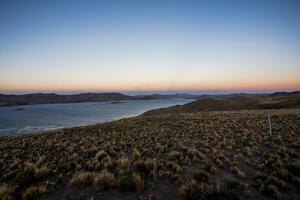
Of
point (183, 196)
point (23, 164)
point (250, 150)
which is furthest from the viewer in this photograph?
point (250, 150)

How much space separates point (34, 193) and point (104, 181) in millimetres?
1951

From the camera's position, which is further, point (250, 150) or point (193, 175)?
point (250, 150)

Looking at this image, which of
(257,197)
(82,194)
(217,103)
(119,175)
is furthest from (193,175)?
(217,103)

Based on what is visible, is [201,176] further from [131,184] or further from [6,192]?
[6,192]

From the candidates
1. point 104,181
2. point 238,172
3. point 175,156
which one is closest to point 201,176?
point 238,172

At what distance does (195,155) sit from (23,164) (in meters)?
7.80

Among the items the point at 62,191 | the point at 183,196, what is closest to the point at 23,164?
the point at 62,191

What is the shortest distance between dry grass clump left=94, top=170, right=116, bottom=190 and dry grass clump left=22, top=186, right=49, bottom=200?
144 cm

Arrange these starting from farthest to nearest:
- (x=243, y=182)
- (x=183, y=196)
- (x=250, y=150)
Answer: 1. (x=250, y=150)
2. (x=243, y=182)
3. (x=183, y=196)

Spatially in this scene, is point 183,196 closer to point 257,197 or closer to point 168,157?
point 257,197

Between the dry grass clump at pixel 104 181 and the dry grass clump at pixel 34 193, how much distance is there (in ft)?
4.72

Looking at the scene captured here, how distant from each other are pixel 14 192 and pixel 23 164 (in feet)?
10.2

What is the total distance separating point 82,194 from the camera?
208 inches

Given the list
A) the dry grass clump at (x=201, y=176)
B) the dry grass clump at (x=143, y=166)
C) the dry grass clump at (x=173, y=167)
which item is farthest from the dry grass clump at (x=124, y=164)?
the dry grass clump at (x=201, y=176)
